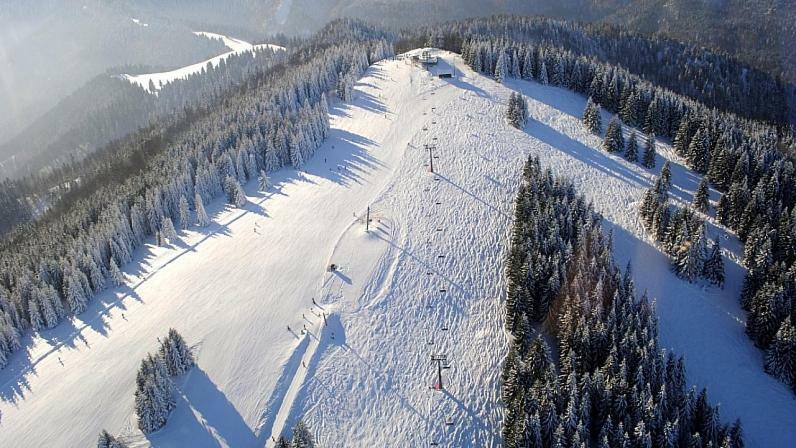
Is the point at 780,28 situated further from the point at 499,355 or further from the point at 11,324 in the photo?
the point at 11,324

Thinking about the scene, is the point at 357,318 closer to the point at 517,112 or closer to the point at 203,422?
the point at 203,422

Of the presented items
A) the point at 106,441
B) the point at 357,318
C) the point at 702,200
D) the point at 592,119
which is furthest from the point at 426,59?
the point at 106,441

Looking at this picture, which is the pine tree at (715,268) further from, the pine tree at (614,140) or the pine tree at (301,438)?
the pine tree at (301,438)

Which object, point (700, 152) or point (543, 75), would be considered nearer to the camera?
point (700, 152)

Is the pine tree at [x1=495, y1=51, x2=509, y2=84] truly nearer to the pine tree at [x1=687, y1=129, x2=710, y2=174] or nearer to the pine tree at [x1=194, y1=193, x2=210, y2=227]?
the pine tree at [x1=687, y1=129, x2=710, y2=174]

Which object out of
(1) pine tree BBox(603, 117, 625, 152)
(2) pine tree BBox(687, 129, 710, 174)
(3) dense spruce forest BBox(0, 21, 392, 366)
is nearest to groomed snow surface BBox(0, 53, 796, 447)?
(1) pine tree BBox(603, 117, 625, 152)

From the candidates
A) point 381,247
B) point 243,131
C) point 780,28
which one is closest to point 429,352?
point 381,247
